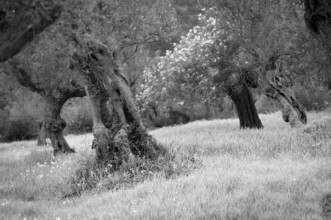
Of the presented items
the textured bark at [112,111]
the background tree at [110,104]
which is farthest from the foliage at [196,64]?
the textured bark at [112,111]

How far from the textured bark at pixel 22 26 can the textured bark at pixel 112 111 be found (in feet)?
25.9

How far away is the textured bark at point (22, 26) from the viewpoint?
4449mm

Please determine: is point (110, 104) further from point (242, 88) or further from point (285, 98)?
point (242, 88)

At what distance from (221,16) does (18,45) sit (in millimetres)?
14686

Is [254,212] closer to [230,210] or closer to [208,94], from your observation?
[230,210]

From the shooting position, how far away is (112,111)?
13336 mm

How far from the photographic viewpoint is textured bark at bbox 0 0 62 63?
14.6ft

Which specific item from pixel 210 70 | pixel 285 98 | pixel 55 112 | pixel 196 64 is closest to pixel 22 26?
pixel 285 98

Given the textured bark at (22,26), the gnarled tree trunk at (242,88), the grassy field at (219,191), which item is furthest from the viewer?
the gnarled tree trunk at (242,88)

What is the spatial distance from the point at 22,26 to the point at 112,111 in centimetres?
890

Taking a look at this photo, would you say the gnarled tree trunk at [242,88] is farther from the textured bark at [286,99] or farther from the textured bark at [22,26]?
the textured bark at [22,26]

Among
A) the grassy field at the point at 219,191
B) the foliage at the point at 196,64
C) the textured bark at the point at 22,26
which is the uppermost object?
the foliage at the point at 196,64

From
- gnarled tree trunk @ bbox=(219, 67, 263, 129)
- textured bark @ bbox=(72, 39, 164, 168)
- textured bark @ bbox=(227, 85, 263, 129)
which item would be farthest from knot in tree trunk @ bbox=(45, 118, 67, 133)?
textured bark @ bbox=(227, 85, 263, 129)

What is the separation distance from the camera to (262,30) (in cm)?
1698
